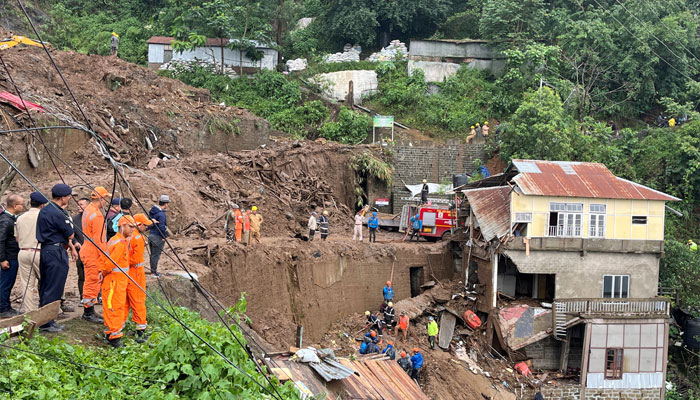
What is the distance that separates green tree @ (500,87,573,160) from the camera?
3148cm

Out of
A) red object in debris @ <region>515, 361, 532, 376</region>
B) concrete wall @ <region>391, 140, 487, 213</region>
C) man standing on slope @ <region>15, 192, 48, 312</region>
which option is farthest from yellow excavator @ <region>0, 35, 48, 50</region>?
red object in debris @ <region>515, 361, 532, 376</region>

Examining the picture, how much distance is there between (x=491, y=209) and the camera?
1021 inches

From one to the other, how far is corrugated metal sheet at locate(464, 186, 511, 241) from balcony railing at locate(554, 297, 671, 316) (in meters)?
3.02

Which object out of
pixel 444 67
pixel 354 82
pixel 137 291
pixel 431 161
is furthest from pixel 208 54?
pixel 137 291

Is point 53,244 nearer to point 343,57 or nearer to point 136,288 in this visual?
point 136,288

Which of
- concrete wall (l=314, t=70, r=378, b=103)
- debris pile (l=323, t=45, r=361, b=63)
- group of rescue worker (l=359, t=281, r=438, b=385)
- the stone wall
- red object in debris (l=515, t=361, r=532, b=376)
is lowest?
the stone wall

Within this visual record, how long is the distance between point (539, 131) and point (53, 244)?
24.4 m

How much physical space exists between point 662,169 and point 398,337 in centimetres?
1747

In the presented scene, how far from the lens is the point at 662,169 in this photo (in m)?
33.6

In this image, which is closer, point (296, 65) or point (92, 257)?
point (92, 257)

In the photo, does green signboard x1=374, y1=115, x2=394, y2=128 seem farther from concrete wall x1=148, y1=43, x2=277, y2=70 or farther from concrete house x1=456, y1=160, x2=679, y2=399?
concrete house x1=456, y1=160, x2=679, y2=399

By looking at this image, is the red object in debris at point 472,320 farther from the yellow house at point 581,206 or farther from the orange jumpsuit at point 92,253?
the orange jumpsuit at point 92,253

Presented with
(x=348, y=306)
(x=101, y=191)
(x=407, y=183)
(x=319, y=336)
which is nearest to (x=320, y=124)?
(x=407, y=183)

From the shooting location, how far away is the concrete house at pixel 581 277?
2408cm
